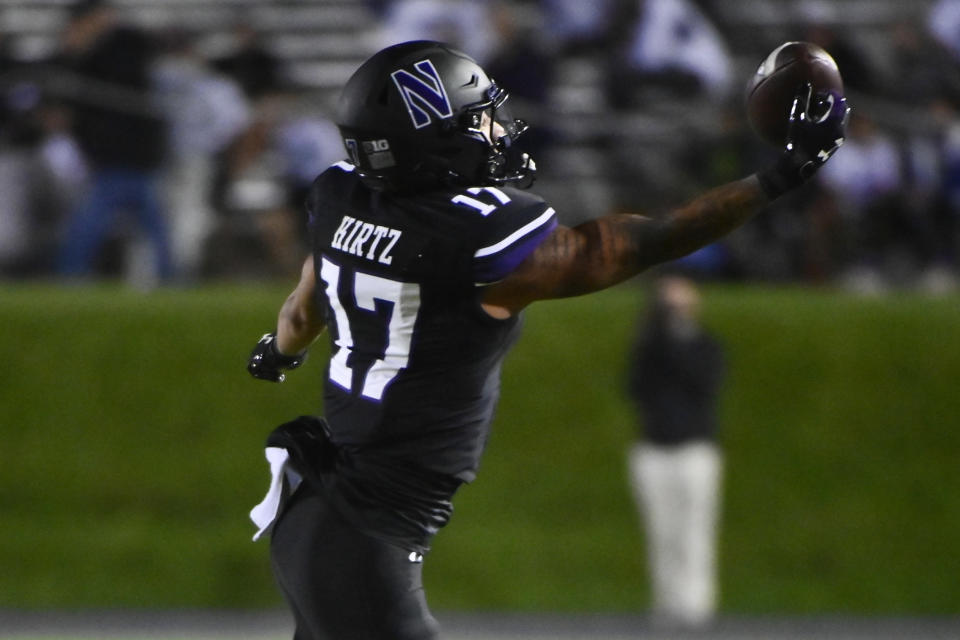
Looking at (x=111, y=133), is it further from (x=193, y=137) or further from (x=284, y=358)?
(x=284, y=358)

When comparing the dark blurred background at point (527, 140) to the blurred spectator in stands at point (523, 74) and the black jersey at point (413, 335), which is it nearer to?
the blurred spectator in stands at point (523, 74)

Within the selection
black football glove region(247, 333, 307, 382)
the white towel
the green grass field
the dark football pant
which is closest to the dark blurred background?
the green grass field

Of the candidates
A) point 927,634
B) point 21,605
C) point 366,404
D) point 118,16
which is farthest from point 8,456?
point 366,404

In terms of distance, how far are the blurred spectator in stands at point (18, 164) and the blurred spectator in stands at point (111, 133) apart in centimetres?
19

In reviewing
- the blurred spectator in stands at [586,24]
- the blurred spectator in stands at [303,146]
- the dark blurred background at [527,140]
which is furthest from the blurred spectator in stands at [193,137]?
the blurred spectator in stands at [586,24]

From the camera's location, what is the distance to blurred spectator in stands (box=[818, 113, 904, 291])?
881cm

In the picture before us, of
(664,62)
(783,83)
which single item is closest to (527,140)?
(664,62)

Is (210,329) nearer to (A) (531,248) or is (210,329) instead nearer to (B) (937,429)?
(B) (937,429)

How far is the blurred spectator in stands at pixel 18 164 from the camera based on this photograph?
8195 mm

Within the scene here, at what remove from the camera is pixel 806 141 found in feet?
10.2

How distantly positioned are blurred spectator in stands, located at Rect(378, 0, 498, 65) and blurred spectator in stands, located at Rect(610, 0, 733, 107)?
729 millimetres

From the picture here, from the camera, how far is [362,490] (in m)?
3.34

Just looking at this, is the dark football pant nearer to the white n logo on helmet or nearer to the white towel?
the white towel

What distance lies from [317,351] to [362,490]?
16.2 feet
